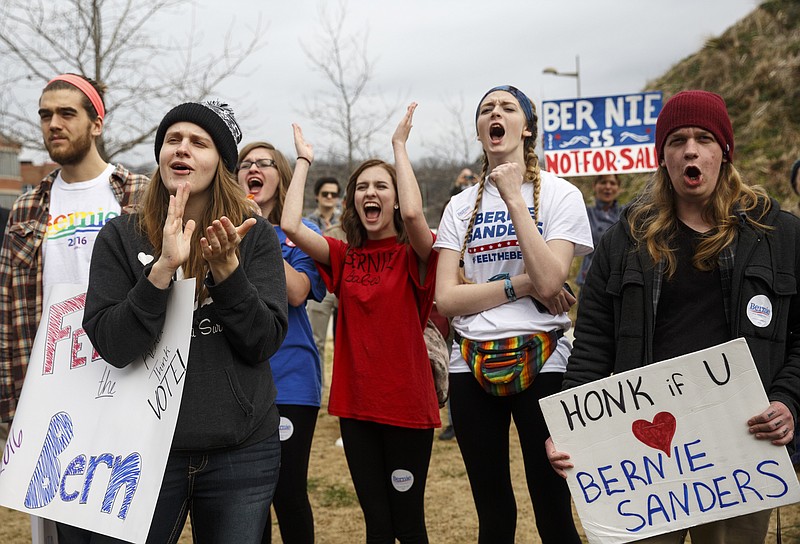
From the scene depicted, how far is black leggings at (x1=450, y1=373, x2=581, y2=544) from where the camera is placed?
3.13 meters

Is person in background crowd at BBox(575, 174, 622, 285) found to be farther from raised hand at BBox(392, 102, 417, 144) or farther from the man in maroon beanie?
the man in maroon beanie

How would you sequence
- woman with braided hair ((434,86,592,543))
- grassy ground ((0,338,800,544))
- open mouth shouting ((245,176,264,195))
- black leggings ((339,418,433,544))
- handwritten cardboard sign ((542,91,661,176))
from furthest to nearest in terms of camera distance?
handwritten cardboard sign ((542,91,661,176))
grassy ground ((0,338,800,544))
open mouth shouting ((245,176,264,195))
black leggings ((339,418,433,544))
woman with braided hair ((434,86,592,543))

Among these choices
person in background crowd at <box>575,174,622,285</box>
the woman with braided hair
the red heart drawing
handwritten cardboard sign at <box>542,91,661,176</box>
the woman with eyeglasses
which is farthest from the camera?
handwritten cardboard sign at <box>542,91,661,176</box>

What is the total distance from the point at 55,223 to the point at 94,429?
141cm

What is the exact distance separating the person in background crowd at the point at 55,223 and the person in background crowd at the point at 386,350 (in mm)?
875

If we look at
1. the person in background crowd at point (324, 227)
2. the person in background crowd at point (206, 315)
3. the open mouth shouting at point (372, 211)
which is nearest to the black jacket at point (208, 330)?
the person in background crowd at point (206, 315)

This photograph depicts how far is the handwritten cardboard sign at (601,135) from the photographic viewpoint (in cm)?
786

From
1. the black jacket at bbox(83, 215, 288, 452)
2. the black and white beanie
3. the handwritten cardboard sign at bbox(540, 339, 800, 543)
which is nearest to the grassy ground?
the handwritten cardboard sign at bbox(540, 339, 800, 543)

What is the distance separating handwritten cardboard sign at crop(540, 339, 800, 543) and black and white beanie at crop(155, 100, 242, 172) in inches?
55.4

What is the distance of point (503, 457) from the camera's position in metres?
3.24

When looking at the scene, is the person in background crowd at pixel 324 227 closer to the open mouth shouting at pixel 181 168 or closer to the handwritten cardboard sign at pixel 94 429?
the handwritten cardboard sign at pixel 94 429

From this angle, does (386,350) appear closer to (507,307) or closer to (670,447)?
(507,307)

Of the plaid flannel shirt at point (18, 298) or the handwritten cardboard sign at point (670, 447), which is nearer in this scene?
the handwritten cardboard sign at point (670, 447)

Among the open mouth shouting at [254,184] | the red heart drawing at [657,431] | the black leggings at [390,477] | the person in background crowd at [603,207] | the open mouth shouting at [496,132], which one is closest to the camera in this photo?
the red heart drawing at [657,431]
